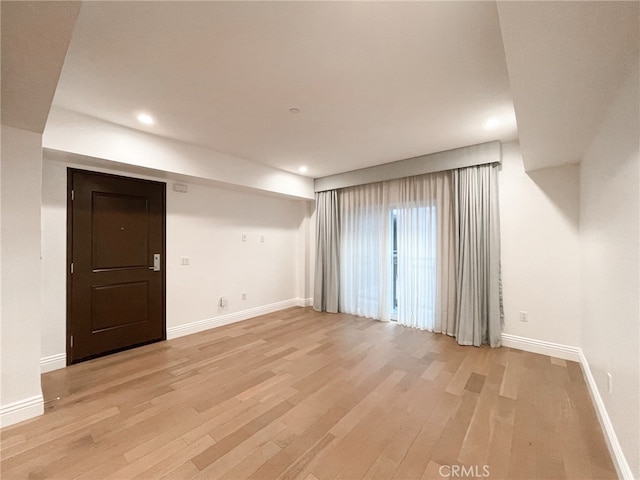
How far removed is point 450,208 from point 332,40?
2.86m

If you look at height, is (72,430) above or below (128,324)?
below

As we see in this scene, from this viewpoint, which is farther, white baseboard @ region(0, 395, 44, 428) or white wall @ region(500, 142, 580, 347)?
white wall @ region(500, 142, 580, 347)

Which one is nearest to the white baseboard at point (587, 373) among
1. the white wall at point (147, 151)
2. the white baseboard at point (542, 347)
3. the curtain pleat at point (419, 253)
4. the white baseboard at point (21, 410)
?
the white baseboard at point (542, 347)

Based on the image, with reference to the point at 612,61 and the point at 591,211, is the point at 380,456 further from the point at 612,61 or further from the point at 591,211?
the point at 591,211

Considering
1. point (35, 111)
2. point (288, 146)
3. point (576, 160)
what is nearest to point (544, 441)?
point (576, 160)

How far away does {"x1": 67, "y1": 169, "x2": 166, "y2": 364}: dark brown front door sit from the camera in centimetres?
289

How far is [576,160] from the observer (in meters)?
2.85

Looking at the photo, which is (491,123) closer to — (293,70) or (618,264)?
(618,264)

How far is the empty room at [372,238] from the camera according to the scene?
146 centimetres

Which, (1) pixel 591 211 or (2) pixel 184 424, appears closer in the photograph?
(2) pixel 184 424

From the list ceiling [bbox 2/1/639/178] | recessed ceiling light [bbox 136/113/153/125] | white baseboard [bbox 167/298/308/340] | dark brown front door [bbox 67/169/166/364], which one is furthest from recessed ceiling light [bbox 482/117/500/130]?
white baseboard [bbox 167/298/308/340]

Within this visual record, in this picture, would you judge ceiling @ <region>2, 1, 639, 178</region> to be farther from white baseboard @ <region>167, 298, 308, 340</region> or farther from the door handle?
white baseboard @ <region>167, 298, 308, 340</region>

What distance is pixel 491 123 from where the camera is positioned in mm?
2766

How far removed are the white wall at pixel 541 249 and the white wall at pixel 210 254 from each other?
3548 millimetres
